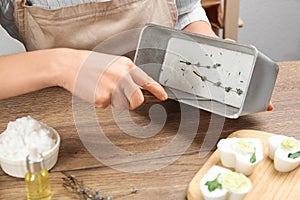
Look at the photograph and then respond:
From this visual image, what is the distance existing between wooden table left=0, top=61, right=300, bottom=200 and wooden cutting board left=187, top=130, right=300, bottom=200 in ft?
0.08

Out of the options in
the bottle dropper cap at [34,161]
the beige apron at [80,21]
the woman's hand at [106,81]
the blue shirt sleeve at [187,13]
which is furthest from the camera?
the blue shirt sleeve at [187,13]

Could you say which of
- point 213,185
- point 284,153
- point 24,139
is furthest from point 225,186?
point 24,139

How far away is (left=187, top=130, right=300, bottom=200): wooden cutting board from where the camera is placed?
87 centimetres

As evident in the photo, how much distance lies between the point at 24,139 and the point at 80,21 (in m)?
0.35

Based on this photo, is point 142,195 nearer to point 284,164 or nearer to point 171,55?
point 284,164

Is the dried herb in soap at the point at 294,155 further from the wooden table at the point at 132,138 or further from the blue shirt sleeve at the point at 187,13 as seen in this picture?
the blue shirt sleeve at the point at 187,13

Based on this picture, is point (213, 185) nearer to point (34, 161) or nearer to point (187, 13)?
point (34, 161)

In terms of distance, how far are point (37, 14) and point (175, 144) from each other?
43 centimetres

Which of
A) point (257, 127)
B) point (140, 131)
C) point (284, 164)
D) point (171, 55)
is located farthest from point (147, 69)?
point (284, 164)

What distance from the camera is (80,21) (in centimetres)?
119

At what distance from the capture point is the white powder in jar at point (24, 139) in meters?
0.93

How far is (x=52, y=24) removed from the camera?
1.18m

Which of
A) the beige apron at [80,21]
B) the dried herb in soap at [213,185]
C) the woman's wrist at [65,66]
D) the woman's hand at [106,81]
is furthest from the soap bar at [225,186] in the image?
the beige apron at [80,21]

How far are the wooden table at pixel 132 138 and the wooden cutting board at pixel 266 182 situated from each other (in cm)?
2
